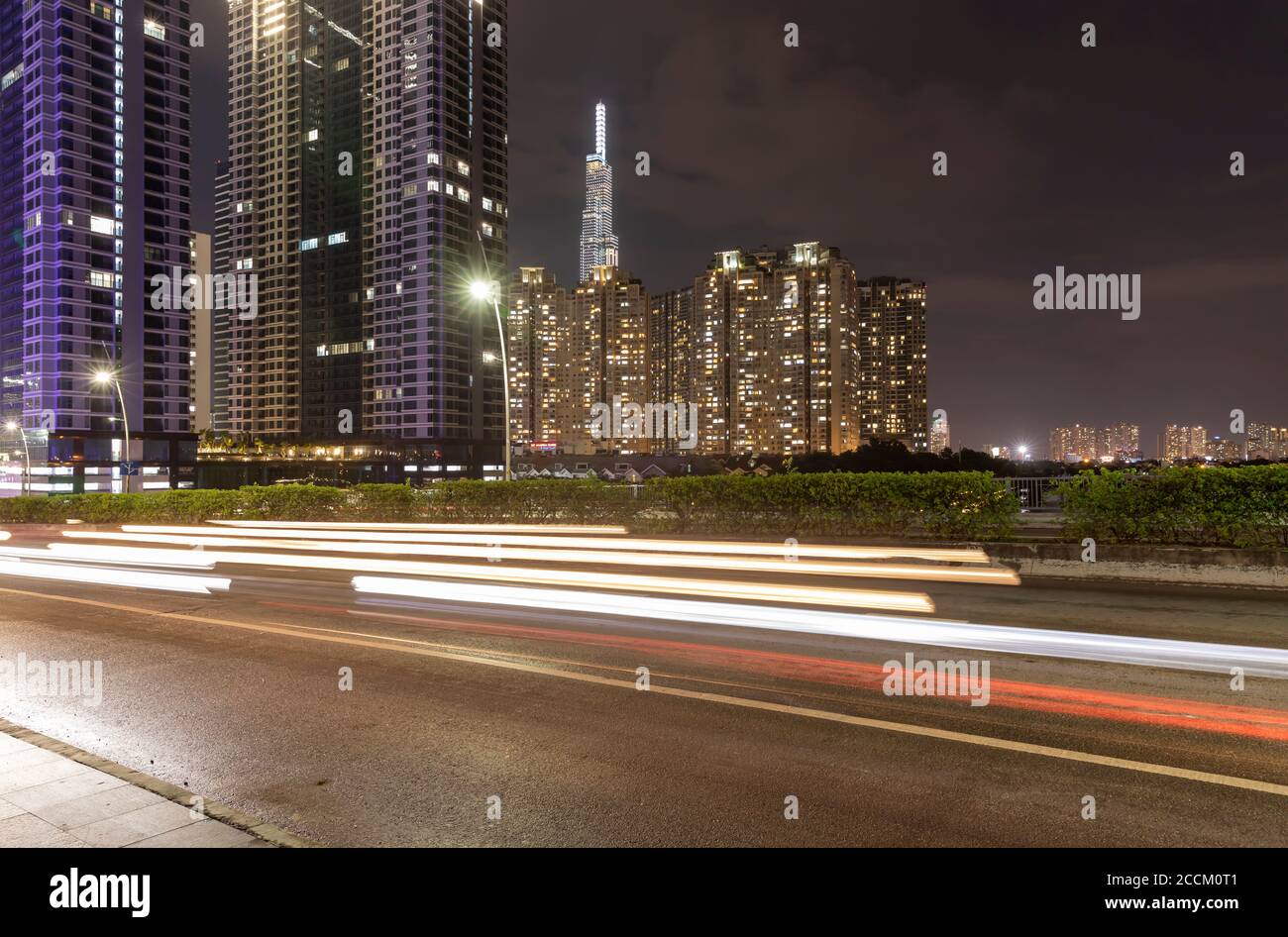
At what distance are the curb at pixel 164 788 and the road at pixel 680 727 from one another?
0.60 ft

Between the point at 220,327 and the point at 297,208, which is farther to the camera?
the point at 220,327

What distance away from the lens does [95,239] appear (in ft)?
332

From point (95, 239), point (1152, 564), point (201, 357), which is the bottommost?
point (1152, 564)

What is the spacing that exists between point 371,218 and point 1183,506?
148119 mm

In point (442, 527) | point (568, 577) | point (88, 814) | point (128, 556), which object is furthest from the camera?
point (442, 527)

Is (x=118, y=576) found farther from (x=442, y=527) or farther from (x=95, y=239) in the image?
(x=95, y=239)

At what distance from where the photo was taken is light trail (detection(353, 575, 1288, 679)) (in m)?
8.46

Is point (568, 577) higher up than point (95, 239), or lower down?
lower down

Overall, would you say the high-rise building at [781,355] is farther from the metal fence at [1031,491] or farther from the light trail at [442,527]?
the metal fence at [1031,491]

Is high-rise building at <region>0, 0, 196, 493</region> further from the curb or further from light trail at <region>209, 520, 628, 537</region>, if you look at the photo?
the curb

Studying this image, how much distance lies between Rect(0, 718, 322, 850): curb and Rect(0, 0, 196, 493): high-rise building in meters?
100

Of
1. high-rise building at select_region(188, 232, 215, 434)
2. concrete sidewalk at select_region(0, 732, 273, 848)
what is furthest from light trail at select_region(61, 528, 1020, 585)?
high-rise building at select_region(188, 232, 215, 434)

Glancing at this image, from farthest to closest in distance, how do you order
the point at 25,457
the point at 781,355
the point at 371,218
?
the point at 781,355 < the point at 371,218 < the point at 25,457

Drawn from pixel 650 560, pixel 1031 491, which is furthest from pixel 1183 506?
pixel 650 560
